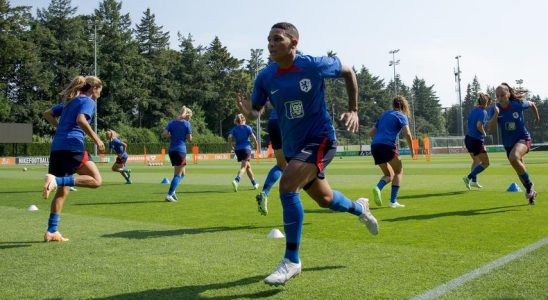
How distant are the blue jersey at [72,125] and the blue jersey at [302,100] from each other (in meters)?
2.94

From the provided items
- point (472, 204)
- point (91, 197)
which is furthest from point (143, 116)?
point (472, 204)

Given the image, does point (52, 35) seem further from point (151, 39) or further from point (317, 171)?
point (317, 171)

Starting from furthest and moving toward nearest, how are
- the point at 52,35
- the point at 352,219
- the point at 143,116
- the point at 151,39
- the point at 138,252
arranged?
the point at 151,39 → the point at 143,116 → the point at 52,35 → the point at 352,219 → the point at 138,252

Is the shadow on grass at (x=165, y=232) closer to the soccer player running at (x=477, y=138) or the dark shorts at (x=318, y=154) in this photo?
the dark shorts at (x=318, y=154)

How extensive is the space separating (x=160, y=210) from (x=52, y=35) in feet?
228

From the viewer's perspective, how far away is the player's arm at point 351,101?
15.3 ft

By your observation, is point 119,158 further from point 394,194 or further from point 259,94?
point 259,94

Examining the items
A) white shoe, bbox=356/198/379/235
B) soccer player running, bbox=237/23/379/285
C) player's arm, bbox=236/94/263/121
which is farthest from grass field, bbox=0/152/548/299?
player's arm, bbox=236/94/263/121

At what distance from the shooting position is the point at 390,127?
9.45 meters

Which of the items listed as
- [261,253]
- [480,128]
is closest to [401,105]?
[480,128]

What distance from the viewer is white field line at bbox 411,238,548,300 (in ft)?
11.7

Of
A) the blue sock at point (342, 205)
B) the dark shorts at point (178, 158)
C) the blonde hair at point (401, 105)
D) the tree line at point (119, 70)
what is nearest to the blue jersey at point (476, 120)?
the blonde hair at point (401, 105)

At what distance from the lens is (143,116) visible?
268 ft

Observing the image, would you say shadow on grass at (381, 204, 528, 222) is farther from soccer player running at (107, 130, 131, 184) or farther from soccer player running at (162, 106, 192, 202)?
soccer player running at (107, 130, 131, 184)
